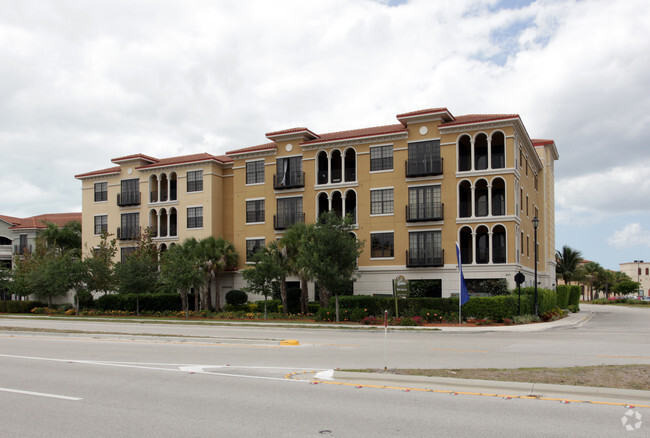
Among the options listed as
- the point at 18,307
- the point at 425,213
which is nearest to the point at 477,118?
the point at 425,213

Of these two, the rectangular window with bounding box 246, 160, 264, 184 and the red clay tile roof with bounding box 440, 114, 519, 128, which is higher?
the red clay tile roof with bounding box 440, 114, 519, 128

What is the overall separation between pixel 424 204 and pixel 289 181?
10537 millimetres

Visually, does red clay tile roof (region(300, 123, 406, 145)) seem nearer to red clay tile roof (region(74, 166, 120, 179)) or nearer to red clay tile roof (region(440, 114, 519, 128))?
red clay tile roof (region(440, 114, 519, 128))

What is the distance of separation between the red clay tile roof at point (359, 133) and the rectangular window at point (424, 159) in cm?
165

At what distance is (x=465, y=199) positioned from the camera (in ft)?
131

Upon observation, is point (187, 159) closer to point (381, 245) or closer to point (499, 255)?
point (381, 245)

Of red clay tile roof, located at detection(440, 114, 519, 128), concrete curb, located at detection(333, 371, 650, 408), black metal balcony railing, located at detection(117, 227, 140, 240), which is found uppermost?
red clay tile roof, located at detection(440, 114, 519, 128)

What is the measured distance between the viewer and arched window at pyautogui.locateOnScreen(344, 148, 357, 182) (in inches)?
1689

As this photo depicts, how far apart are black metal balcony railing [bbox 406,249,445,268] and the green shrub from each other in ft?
41.5

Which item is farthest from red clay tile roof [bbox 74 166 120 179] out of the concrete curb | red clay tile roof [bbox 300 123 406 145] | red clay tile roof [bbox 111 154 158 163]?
the concrete curb

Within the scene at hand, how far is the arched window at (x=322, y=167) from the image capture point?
1704 inches

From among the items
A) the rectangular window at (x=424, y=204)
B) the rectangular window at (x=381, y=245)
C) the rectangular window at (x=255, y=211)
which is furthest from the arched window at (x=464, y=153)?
the rectangular window at (x=255, y=211)

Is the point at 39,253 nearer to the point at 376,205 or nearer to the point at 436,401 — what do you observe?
the point at 376,205

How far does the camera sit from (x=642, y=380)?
10.5 meters
